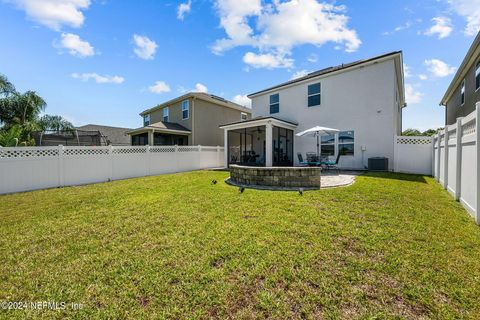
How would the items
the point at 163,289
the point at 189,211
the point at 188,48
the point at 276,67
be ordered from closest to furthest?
the point at 163,289
the point at 189,211
the point at 188,48
the point at 276,67

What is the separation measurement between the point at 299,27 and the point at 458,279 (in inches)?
498

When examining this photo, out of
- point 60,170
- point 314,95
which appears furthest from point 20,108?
point 314,95

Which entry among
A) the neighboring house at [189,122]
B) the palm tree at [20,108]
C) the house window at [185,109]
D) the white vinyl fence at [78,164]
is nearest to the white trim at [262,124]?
the white vinyl fence at [78,164]

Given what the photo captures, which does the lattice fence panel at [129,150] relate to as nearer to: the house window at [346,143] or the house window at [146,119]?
the house window at [346,143]

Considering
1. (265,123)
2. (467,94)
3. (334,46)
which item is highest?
(334,46)

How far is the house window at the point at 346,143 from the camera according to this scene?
12.6 m

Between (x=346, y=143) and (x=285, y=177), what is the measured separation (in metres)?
7.65

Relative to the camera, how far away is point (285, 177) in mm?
7297

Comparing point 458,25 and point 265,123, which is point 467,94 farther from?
point 265,123

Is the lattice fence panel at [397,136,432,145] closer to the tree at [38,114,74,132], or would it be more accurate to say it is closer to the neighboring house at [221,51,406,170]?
the neighboring house at [221,51,406,170]

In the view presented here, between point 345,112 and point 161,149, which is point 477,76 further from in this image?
point 161,149

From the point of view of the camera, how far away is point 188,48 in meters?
13.9

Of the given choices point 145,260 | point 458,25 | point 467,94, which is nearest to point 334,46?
→ point 458,25

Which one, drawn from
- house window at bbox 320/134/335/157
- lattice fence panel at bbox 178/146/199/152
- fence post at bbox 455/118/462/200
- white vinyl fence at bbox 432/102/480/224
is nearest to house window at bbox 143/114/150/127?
lattice fence panel at bbox 178/146/199/152
